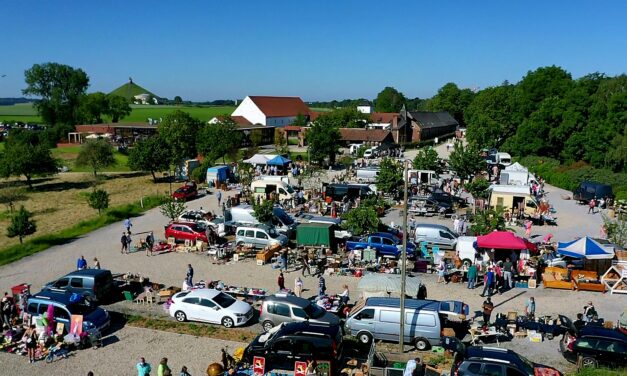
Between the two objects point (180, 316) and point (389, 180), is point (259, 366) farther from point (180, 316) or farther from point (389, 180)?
point (389, 180)

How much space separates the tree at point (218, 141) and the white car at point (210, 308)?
34462mm

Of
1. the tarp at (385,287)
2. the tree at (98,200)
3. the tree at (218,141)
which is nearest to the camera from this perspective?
the tarp at (385,287)

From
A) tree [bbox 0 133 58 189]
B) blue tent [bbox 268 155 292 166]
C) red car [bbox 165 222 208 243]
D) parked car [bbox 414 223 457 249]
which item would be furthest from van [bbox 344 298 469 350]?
tree [bbox 0 133 58 189]

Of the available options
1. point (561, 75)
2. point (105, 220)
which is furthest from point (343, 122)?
point (105, 220)

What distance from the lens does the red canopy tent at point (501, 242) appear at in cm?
2064

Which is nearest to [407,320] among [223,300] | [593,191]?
[223,300]

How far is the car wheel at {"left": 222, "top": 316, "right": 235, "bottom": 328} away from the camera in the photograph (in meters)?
15.7

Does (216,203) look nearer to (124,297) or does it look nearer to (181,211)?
(181,211)

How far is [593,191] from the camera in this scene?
3378cm

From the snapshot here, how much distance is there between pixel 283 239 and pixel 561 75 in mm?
49859

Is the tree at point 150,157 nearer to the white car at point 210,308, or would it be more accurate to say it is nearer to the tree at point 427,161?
the tree at point 427,161

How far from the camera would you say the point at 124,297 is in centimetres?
1820

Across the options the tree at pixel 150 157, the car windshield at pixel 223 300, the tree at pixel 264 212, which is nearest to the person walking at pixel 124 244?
the tree at pixel 264 212

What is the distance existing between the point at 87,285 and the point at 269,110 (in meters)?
75.0
